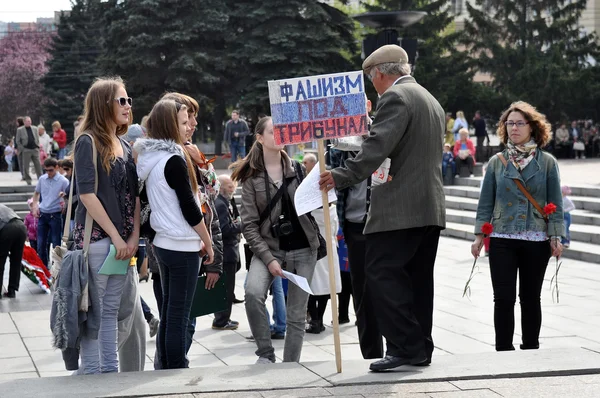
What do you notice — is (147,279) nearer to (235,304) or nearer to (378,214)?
(235,304)

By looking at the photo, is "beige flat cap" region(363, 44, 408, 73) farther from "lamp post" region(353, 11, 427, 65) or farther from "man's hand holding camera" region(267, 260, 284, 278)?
"lamp post" region(353, 11, 427, 65)

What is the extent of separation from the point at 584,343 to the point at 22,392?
4897 millimetres

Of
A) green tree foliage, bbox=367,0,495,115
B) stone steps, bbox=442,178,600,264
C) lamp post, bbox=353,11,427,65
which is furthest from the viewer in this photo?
green tree foliage, bbox=367,0,495,115

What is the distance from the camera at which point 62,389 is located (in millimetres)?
5344

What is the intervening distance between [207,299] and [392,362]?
1547 millimetres

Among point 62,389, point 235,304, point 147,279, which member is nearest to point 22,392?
point 62,389

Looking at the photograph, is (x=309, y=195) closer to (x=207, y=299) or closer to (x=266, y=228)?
(x=266, y=228)

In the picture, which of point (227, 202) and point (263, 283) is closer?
point (263, 283)

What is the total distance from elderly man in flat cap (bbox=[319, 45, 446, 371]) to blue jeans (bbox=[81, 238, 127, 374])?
1316mm

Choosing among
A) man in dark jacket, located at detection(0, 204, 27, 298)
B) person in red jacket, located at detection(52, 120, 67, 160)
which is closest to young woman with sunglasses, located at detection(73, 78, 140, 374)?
man in dark jacket, located at detection(0, 204, 27, 298)

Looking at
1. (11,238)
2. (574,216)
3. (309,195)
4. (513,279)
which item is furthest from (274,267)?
(574,216)

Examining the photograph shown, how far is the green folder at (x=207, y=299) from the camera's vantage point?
6.58m

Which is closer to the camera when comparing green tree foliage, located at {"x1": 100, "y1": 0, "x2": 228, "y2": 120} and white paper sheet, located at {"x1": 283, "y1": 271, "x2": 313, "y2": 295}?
white paper sheet, located at {"x1": 283, "y1": 271, "x2": 313, "y2": 295}

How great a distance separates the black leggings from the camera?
22.2 ft
